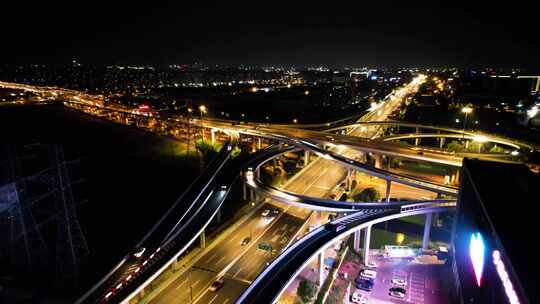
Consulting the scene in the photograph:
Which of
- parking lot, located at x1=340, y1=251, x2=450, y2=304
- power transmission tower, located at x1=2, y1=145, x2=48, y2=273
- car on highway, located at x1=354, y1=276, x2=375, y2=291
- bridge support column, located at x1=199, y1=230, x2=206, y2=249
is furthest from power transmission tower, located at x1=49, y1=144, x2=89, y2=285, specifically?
car on highway, located at x1=354, y1=276, x2=375, y2=291

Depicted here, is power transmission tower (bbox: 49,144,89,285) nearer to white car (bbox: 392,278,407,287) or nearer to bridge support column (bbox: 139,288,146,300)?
bridge support column (bbox: 139,288,146,300)

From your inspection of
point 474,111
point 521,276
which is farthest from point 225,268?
point 474,111

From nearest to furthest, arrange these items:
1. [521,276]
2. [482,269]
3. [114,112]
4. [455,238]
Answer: [521,276]
[482,269]
[455,238]
[114,112]

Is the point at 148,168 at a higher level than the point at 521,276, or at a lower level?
lower

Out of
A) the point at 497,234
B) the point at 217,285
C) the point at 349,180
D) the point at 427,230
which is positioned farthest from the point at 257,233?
the point at 497,234

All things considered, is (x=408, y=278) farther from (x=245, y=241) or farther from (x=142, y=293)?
(x=142, y=293)

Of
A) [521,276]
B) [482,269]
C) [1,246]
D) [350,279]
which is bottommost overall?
[350,279]

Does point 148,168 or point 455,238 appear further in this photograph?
point 148,168

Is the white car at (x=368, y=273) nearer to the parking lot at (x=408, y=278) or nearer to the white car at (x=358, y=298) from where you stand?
the parking lot at (x=408, y=278)

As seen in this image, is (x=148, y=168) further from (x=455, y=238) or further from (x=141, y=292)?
(x=455, y=238)
